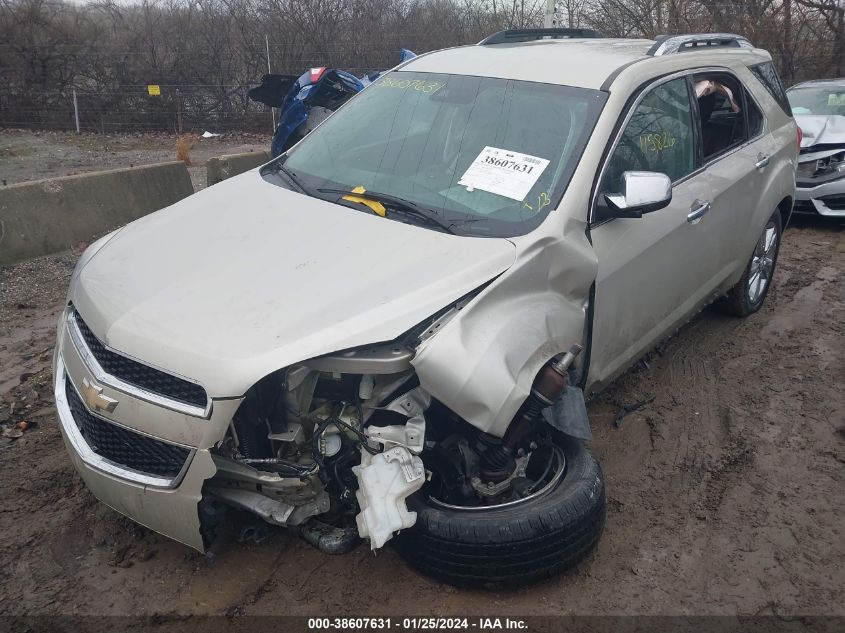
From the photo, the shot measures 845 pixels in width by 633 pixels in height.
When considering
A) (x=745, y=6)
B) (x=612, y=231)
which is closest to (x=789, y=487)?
(x=612, y=231)

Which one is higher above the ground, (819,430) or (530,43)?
(530,43)

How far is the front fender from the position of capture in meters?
2.45

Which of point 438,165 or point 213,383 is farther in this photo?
point 438,165

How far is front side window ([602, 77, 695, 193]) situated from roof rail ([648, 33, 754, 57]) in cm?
20

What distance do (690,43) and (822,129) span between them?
456 cm

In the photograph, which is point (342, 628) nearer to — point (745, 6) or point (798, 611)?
point (798, 611)

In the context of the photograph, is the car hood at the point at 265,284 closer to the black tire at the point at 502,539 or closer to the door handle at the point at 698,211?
the black tire at the point at 502,539

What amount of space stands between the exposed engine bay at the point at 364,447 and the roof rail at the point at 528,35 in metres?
2.50

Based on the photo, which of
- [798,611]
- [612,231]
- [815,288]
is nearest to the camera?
[798,611]

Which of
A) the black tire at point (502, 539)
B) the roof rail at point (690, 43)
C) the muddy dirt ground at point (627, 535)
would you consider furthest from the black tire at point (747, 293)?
the black tire at point (502, 539)

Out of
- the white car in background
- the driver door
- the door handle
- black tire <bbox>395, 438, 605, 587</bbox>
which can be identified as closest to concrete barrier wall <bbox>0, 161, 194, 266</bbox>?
black tire <bbox>395, 438, 605, 587</bbox>

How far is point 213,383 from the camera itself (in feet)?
7.55

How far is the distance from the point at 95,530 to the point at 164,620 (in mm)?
638

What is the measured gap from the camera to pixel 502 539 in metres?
2.58
